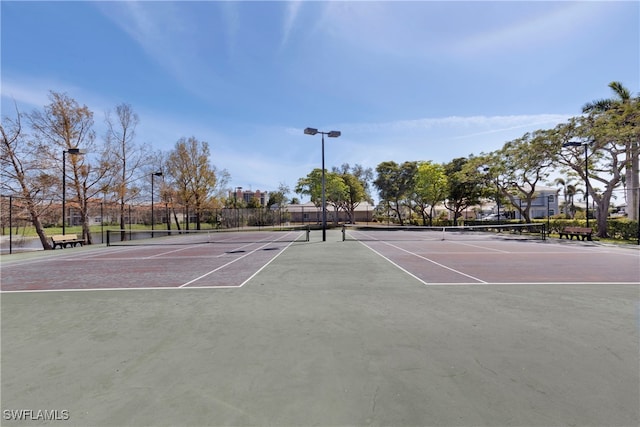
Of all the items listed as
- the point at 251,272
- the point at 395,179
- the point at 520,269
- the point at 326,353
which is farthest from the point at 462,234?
the point at 326,353

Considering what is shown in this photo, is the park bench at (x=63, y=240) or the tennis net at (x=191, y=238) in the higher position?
the park bench at (x=63, y=240)

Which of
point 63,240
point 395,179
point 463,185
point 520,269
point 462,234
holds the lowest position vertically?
point 462,234

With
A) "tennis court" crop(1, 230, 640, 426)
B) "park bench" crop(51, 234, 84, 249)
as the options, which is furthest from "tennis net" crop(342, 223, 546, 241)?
"park bench" crop(51, 234, 84, 249)

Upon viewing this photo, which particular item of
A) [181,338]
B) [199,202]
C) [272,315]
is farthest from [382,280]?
[199,202]

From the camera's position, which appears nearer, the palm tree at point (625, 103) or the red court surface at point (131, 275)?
the red court surface at point (131, 275)

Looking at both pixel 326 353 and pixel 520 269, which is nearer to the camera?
pixel 326 353

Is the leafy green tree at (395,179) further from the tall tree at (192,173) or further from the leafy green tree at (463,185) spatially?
the tall tree at (192,173)

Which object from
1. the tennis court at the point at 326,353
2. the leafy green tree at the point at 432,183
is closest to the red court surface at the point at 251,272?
the tennis court at the point at 326,353

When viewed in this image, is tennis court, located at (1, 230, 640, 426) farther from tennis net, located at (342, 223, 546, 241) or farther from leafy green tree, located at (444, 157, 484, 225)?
leafy green tree, located at (444, 157, 484, 225)

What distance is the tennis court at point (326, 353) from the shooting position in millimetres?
2594

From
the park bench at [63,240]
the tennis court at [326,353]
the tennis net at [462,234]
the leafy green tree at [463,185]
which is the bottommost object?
the tennis net at [462,234]

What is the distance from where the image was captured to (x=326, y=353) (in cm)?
362

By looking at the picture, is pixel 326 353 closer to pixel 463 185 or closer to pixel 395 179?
pixel 463 185

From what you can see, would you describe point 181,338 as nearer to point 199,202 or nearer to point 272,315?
point 272,315
